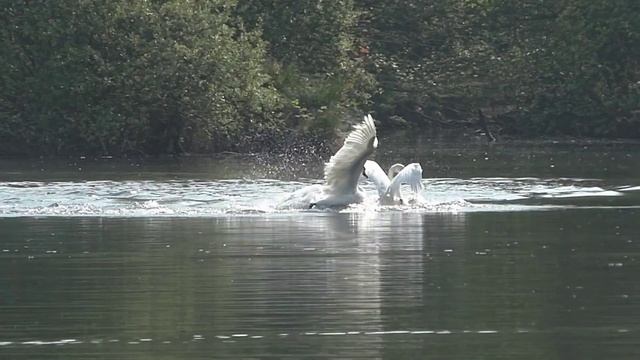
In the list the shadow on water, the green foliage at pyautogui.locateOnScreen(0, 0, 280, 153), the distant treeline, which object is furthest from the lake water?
the distant treeline

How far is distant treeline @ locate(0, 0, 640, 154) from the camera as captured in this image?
4562 cm

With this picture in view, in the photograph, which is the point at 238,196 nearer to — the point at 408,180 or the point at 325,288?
the point at 408,180

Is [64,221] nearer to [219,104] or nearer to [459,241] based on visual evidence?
[459,241]

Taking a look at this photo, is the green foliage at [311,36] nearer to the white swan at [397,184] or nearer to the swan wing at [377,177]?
the swan wing at [377,177]

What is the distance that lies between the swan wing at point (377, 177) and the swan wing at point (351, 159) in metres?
0.33

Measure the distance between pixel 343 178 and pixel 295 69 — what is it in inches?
892

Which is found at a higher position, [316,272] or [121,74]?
[121,74]

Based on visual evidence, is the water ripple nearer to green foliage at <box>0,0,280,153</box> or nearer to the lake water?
the lake water

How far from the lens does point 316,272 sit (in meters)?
18.2

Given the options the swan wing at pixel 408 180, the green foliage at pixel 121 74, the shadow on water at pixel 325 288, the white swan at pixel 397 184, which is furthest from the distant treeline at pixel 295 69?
the shadow on water at pixel 325 288

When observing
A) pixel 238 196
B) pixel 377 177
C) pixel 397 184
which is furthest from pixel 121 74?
pixel 397 184

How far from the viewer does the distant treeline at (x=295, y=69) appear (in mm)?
45625

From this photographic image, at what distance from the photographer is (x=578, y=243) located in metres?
21.3

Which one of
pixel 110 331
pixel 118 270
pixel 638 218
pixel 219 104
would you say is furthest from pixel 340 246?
pixel 219 104
